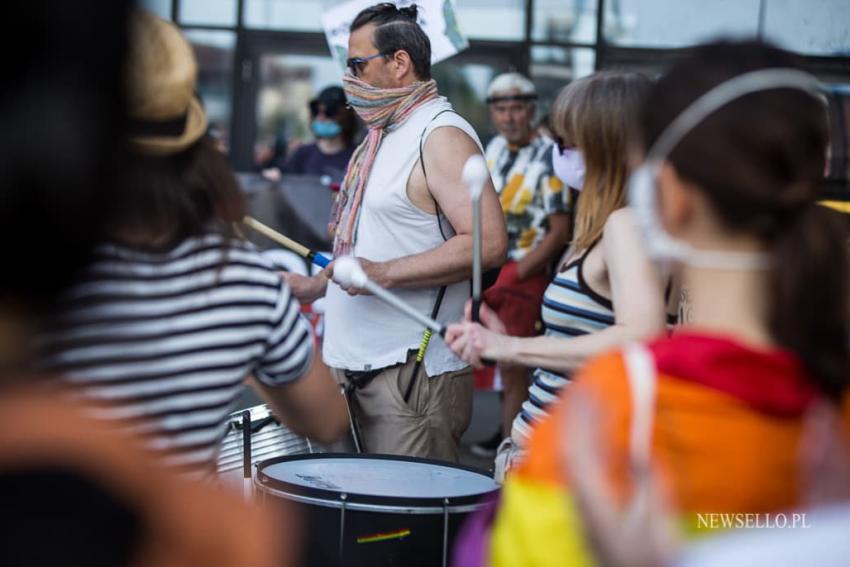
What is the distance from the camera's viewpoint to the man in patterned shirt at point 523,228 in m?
5.54

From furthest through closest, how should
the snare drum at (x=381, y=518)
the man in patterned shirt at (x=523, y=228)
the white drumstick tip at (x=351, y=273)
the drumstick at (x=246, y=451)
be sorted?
the man in patterned shirt at (x=523, y=228), the drumstick at (x=246, y=451), the snare drum at (x=381, y=518), the white drumstick tip at (x=351, y=273)

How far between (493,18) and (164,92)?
22.4 feet

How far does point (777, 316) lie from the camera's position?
1423mm

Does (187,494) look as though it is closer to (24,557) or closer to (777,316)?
(24,557)

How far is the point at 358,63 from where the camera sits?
3.50 metres

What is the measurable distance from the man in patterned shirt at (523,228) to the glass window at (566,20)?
7.63 ft

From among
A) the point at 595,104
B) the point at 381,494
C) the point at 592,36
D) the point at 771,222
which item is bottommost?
the point at 381,494

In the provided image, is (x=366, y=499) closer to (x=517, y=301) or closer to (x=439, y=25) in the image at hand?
(x=439, y=25)

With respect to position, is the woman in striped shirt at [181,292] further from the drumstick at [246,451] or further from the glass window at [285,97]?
the glass window at [285,97]

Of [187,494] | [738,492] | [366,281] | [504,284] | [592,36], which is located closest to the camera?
[187,494]

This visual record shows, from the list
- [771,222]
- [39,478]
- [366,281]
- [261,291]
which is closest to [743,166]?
[771,222]

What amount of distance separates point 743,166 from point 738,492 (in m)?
0.39

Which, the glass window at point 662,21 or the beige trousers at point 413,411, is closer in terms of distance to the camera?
the beige trousers at point 413,411

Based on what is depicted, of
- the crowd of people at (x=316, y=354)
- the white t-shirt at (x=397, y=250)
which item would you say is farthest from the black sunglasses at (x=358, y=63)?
the crowd of people at (x=316, y=354)
